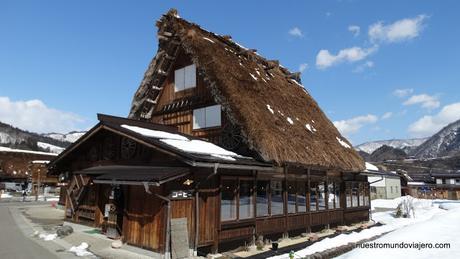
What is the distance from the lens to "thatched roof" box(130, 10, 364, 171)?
12734 mm

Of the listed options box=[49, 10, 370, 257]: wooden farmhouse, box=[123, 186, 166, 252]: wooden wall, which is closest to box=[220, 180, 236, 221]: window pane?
box=[49, 10, 370, 257]: wooden farmhouse

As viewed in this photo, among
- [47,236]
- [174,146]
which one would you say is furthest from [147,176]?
[47,236]


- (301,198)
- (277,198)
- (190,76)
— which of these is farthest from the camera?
(190,76)

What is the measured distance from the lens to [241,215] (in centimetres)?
1213

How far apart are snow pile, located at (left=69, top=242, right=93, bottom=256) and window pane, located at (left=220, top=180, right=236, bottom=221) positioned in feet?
14.1

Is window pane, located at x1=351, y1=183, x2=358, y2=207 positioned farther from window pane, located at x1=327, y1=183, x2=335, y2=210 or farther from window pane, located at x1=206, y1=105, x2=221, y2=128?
window pane, located at x1=206, y1=105, x2=221, y2=128

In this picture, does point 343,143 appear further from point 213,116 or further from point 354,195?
point 213,116

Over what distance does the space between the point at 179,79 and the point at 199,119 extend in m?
2.64

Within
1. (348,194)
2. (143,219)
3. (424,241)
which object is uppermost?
(348,194)

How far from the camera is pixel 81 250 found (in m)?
11.1

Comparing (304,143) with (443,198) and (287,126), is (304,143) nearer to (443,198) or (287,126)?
(287,126)

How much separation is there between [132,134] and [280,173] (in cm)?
594

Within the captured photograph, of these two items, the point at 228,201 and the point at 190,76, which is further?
the point at 190,76

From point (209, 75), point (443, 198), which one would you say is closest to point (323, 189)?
point (209, 75)
